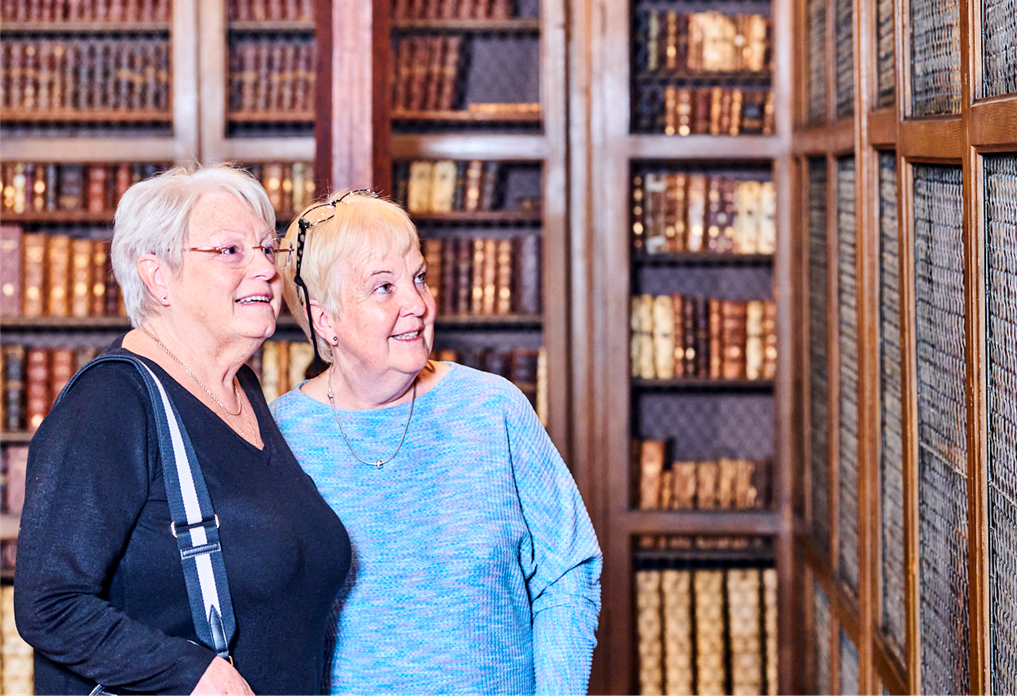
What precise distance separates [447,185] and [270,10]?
3.06 ft

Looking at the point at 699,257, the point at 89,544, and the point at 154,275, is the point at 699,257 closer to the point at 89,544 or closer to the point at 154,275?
the point at 154,275

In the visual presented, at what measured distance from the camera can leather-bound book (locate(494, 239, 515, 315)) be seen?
4.07 meters

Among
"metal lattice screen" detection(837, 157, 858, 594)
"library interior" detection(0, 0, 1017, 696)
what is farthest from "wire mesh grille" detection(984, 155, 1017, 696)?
"library interior" detection(0, 0, 1017, 696)

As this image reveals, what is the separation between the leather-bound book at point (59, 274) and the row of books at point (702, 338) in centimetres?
216

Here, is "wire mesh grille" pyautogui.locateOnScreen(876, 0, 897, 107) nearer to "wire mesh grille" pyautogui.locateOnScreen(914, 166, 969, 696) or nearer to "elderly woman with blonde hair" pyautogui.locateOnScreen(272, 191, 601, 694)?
"wire mesh grille" pyautogui.locateOnScreen(914, 166, 969, 696)

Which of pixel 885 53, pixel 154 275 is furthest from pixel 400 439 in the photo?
pixel 885 53

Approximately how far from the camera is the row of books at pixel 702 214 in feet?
13.1

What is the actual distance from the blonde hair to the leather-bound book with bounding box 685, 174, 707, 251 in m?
2.40

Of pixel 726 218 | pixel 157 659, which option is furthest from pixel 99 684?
pixel 726 218

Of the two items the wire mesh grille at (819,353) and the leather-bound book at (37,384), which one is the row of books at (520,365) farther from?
the leather-bound book at (37,384)

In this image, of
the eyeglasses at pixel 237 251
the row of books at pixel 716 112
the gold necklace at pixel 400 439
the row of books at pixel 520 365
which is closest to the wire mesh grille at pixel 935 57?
the gold necklace at pixel 400 439

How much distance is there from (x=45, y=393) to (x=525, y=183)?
80.4 inches

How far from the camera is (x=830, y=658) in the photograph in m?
3.29

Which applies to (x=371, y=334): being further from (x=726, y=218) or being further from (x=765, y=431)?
(x=765, y=431)
